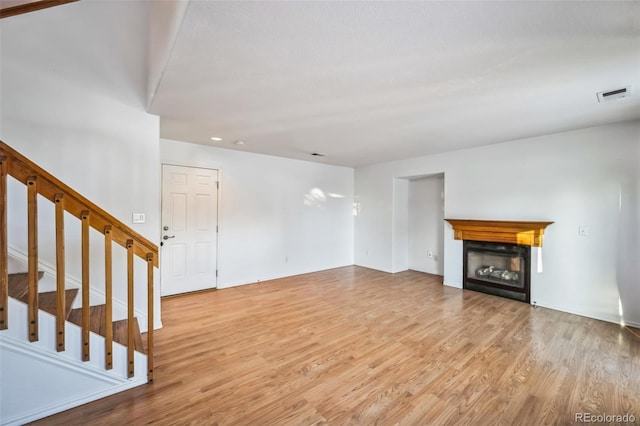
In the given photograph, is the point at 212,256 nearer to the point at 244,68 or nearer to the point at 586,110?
the point at 244,68

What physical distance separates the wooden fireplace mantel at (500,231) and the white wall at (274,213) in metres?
2.48

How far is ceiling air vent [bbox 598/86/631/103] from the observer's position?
92.1 inches

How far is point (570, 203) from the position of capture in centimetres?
357

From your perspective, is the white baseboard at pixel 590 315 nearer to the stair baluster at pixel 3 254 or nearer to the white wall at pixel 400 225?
the white wall at pixel 400 225

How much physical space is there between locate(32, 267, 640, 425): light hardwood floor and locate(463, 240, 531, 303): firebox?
30 cm

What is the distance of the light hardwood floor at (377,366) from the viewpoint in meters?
1.81

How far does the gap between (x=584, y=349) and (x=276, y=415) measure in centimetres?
292


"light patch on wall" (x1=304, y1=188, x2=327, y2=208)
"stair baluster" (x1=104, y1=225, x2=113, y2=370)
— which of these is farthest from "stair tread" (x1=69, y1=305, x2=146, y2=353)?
"light patch on wall" (x1=304, y1=188, x2=327, y2=208)

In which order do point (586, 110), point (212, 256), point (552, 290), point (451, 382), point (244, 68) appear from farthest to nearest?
point (212, 256), point (552, 290), point (586, 110), point (451, 382), point (244, 68)

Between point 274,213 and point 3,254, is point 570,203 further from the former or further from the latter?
point 3,254

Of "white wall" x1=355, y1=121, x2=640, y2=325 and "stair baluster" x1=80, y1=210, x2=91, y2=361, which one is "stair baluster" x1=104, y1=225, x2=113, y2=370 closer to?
"stair baluster" x1=80, y1=210, x2=91, y2=361

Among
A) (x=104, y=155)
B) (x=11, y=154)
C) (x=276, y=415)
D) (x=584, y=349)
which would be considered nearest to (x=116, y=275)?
(x=104, y=155)

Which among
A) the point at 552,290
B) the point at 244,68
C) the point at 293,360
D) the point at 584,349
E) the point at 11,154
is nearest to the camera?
the point at 11,154

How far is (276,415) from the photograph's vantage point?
1781mm
